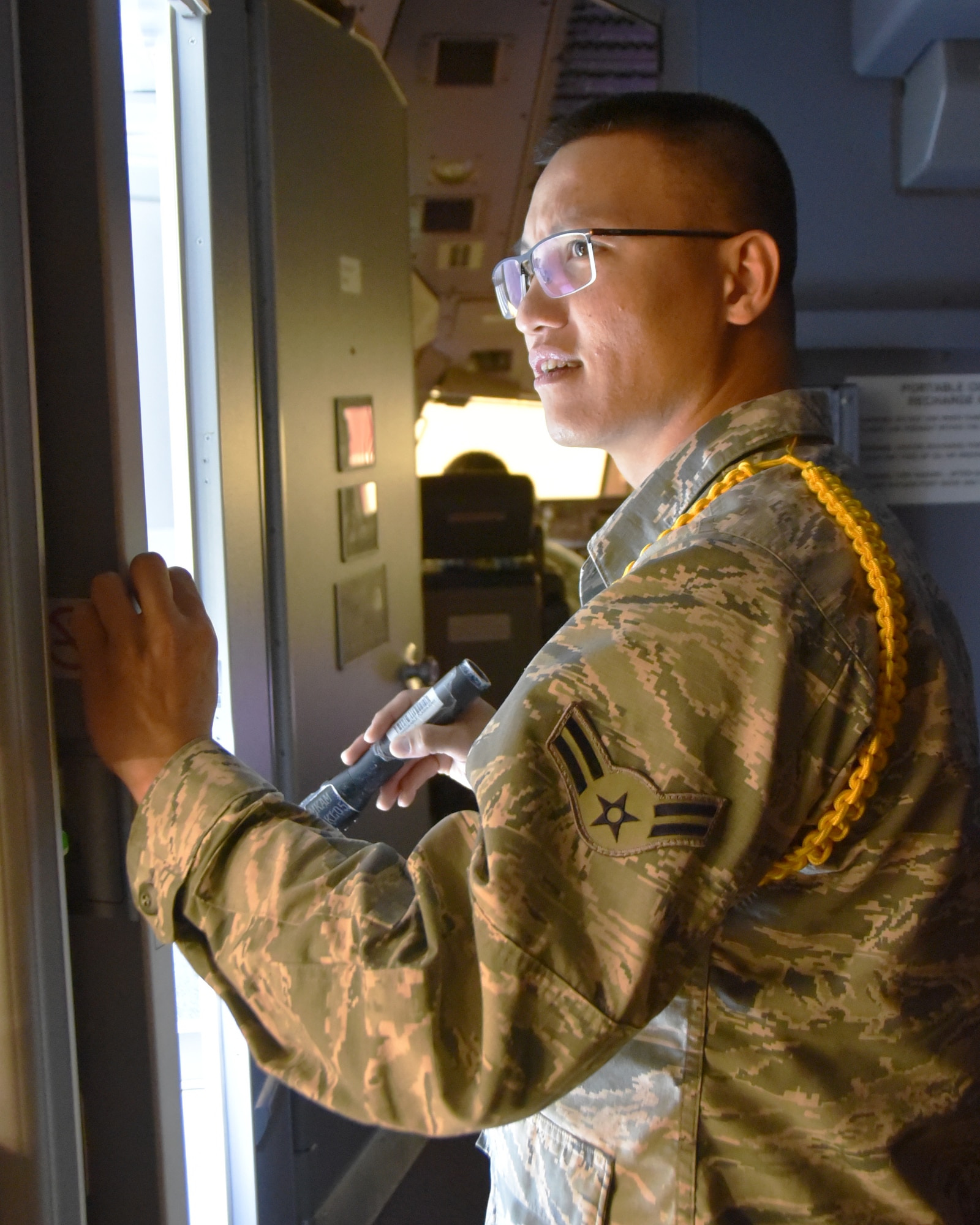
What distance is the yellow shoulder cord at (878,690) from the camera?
2.80ft

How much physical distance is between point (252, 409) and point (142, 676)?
1.01 meters

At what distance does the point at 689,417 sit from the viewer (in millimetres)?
1224

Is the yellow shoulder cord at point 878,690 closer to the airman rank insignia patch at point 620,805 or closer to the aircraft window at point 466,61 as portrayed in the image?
the airman rank insignia patch at point 620,805

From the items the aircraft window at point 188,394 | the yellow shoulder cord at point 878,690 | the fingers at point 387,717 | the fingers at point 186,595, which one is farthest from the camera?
the aircraft window at point 188,394

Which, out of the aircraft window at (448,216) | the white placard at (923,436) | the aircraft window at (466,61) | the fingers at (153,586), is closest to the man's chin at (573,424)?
the fingers at (153,586)

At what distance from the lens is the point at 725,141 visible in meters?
1.25

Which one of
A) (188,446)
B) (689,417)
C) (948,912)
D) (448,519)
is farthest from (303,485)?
(448,519)

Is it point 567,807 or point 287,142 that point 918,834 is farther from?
point 287,142

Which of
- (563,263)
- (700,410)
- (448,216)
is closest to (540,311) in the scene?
(563,263)

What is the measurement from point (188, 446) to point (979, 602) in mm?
1782

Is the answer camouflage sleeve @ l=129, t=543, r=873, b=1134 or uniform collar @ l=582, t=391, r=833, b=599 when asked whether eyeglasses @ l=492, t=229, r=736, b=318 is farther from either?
camouflage sleeve @ l=129, t=543, r=873, b=1134

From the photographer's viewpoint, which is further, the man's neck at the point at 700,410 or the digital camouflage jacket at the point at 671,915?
the man's neck at the point at 700,410

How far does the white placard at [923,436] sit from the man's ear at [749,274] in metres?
1.26

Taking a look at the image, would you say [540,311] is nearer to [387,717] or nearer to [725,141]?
[725,141]
